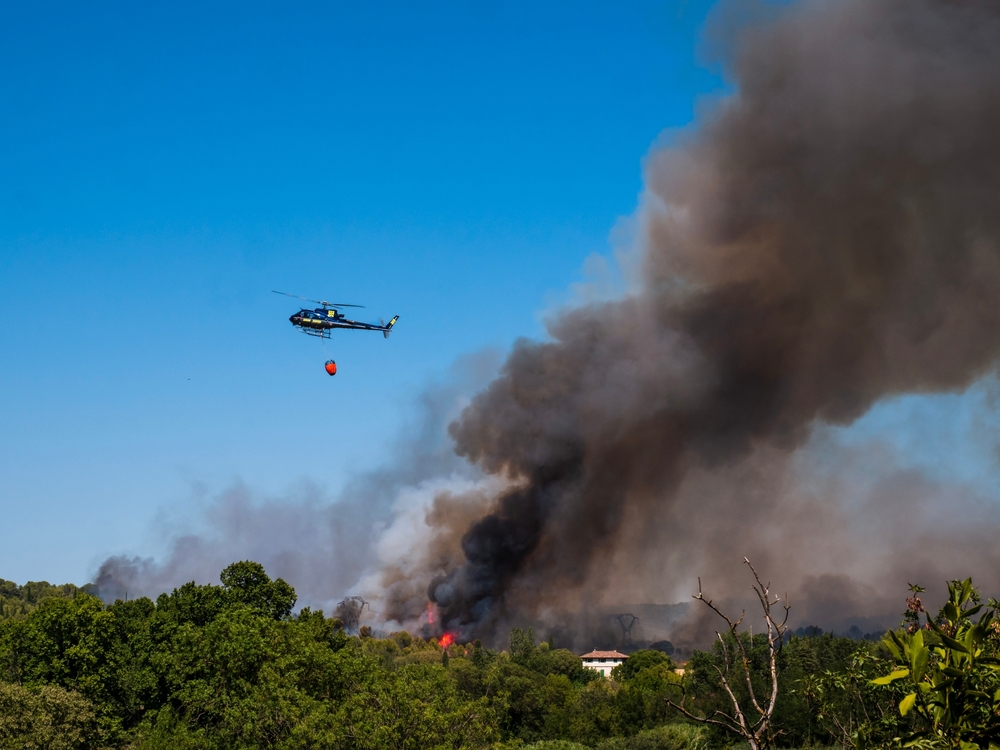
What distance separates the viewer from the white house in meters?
151

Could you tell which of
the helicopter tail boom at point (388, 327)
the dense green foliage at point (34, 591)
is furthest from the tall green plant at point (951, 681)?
the dense green foliage at point (34, 591)

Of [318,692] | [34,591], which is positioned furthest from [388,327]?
[34,591]

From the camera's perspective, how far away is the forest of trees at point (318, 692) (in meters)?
14.6

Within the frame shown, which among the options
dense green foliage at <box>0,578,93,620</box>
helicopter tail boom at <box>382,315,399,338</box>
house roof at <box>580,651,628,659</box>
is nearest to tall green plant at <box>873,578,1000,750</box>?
helicopter tail boom at <box>382,315,399,338</box>

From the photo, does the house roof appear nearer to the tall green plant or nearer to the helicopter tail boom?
the helicopter tail boom

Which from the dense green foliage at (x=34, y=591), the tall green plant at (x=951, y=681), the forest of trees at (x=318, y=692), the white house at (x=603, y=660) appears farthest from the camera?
the dense green foliage at (x=34, y=591)

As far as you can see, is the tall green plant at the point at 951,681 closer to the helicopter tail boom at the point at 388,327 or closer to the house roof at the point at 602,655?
the helicopter tail boom at the point at 388,327

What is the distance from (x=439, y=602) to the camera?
12569 centimetres

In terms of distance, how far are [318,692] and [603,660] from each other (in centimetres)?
12179

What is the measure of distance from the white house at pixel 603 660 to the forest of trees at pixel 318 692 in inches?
2502

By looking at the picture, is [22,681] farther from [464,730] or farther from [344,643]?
[464,730]

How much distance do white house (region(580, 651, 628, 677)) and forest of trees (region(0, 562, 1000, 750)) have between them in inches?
2502

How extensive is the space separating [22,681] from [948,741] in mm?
57809

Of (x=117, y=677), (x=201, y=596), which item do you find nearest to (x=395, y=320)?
(x=201, y=596)
